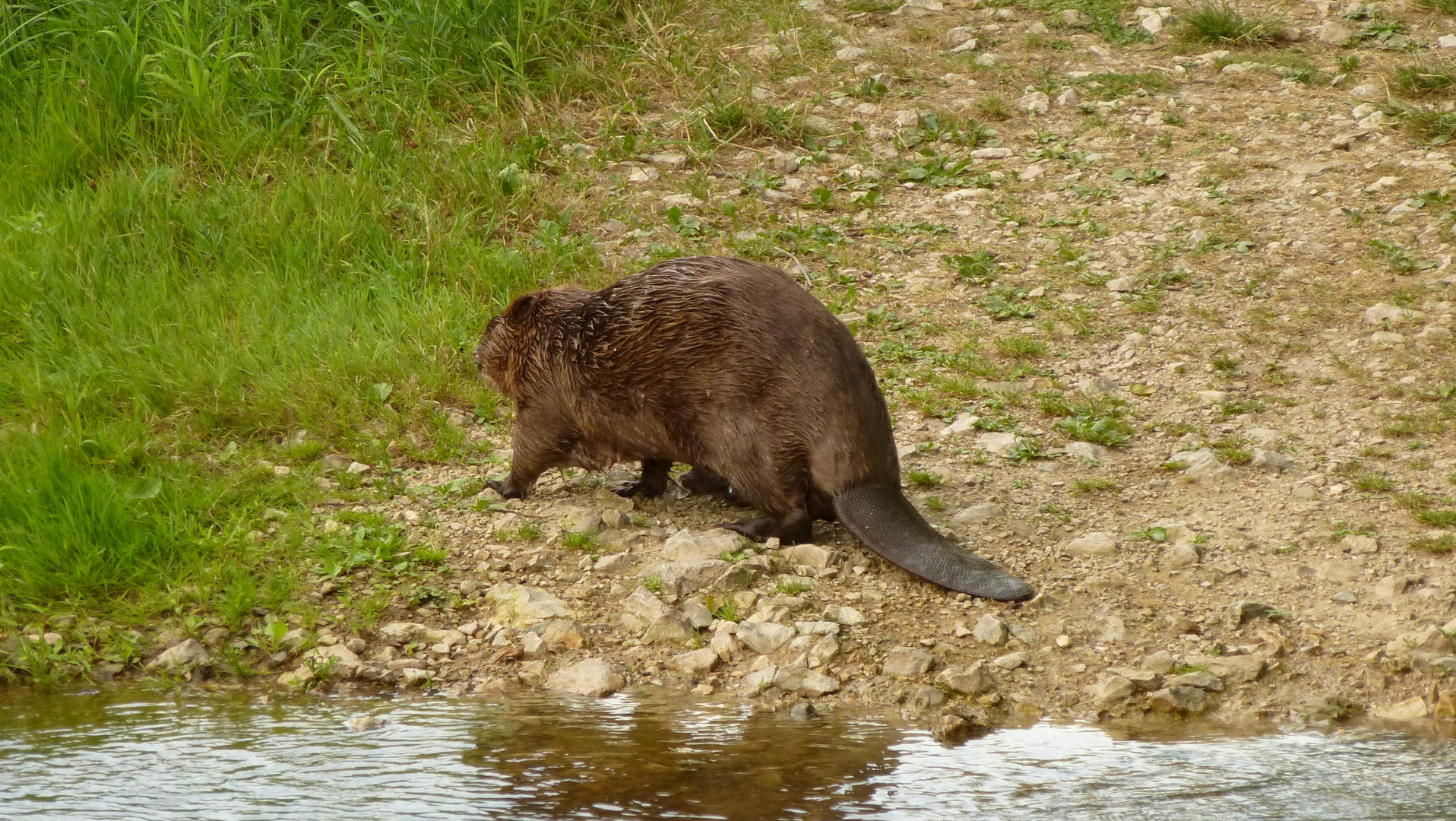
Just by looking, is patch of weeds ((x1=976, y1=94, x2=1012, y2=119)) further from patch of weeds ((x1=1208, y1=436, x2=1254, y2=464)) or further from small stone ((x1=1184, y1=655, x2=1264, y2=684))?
small stone ((x1=1184, y1=655, x2=1264, y2=684))

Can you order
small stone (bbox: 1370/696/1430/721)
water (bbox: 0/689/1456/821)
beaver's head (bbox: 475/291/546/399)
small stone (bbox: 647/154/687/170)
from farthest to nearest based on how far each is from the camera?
small stone (bbox: 647/154/687/170) → beaver's head (bbox: 475/291/546/399) → small stone (bbox: 1370/696/1430/721) → water (bbox: 0/689/1456/821)

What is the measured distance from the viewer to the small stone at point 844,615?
353cm

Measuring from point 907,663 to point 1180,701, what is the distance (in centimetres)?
62

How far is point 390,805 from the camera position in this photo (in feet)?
8.50

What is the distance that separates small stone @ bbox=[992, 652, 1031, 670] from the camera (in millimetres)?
3320

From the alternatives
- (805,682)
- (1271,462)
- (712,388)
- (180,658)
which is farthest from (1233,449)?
(180,658)

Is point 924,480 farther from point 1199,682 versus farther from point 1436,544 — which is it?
point 1436,544

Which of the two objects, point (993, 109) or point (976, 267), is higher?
point (993, 109)

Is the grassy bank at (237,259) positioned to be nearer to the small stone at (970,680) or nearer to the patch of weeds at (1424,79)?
the small stone at (970,680)

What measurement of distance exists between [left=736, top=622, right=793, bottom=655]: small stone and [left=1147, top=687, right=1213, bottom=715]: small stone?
87 centimetres

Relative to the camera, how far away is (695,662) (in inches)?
135

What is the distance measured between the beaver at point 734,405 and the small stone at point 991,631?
7cm

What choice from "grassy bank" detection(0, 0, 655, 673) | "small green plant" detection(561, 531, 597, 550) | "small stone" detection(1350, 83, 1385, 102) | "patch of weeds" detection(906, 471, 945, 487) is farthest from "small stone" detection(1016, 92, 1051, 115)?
"small green plant" detection(561, 531, 597, 550)

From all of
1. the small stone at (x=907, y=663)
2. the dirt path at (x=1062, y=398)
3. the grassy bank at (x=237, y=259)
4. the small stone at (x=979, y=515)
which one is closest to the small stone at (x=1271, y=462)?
the dirt path at (x=1062, y=398)
